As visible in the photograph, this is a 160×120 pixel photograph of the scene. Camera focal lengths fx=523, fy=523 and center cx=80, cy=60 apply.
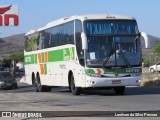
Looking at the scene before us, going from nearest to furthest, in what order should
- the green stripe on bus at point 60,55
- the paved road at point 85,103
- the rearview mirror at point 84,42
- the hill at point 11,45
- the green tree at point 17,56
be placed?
the paved road at point 85,103 < the rearview mirror at point 84,42 < the green stripe on bus at point 60,55 < the hill at point 11,45 < the green tree at point 17,56

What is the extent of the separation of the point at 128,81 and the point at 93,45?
2.32 m

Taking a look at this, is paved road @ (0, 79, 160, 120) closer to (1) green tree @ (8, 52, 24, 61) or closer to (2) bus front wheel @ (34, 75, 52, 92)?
A: (2) bus front wheel @ (34, 75, 52, 92)

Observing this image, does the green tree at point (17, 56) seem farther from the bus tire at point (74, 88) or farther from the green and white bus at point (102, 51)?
the green and white bus at point (102, 51)

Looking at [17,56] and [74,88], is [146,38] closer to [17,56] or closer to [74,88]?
[74,88]

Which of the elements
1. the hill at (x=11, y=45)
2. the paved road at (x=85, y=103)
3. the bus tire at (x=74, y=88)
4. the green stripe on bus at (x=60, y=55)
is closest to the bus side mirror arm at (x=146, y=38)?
the paved road at (x=85, y=103)

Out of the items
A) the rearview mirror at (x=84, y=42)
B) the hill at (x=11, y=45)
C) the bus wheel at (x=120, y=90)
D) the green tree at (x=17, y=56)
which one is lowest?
the bus wheel at (x=120, y=90)

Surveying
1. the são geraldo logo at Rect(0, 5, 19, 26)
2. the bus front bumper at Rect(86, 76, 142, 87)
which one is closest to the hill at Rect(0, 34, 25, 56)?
the são geraldo logo at Rect(0, 5, 19, 26)

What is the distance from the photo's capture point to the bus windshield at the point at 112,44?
77.7 ft

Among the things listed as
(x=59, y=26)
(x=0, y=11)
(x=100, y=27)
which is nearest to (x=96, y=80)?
(x=100, y=27)

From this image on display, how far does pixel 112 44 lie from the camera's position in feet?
78.2

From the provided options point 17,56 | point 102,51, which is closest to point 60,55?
point 102,51

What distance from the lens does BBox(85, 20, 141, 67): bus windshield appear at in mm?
23688

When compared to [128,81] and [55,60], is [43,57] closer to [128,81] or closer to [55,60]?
[55,60]

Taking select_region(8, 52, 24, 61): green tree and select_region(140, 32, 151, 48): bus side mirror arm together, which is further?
select_region(8, 52, 24, 61): green tree
